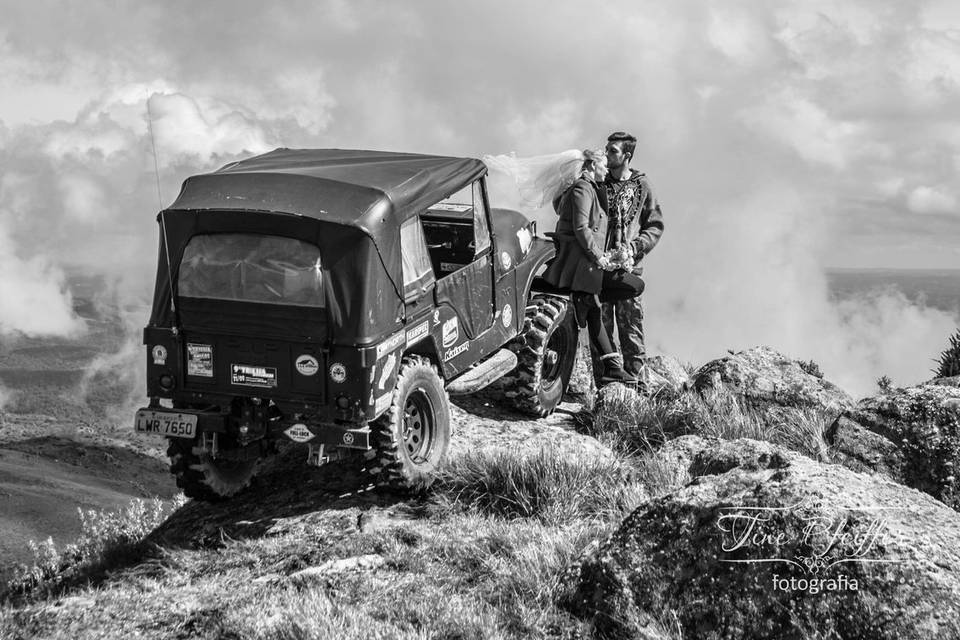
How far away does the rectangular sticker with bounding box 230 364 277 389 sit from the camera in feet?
23.0

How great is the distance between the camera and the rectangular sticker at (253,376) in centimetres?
700

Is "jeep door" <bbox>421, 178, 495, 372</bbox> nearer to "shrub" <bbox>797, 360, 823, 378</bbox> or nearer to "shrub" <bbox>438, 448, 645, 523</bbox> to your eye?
"shrub" <bbox>438, 448, 645, 523</bbox>

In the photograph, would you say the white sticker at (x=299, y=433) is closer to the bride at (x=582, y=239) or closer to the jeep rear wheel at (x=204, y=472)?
the jeep rear wheel at (x=204, y=472)

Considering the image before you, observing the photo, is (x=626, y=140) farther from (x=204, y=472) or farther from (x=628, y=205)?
(x=204, y=472)

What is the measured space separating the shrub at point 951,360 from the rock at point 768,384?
9.42 ft

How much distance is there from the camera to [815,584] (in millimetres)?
4156

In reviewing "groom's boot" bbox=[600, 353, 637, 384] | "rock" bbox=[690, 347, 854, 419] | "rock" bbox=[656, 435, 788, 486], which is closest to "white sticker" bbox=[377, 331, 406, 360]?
"rock" bbox=[656, 435, 788, 486]

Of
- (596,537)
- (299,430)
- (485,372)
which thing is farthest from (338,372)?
(485,372)

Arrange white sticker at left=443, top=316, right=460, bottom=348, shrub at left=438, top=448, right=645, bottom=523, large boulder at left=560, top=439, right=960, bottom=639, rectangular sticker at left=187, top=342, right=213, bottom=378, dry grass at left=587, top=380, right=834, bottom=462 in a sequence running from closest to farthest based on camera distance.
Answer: large boulder at left=560, top=439, right=960, bottom=639 → shrub at left=438, top=448, right=645, bottom=523 → rectangular sticker at left=187, top=342, right=213, bottom=378 → white sticker at left=443, top=316, right=460, bottom=348 → dry grass at left=587, top=380, right=834, bottom=462

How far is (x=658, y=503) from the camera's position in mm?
4824

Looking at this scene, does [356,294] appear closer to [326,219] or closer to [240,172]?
[326,219]

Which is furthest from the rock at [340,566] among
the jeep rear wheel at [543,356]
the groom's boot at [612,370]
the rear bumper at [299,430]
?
the groom's boot at [612,370]

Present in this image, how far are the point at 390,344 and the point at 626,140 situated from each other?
3566 millimetres

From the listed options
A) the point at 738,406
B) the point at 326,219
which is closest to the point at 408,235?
the point at 326,219
